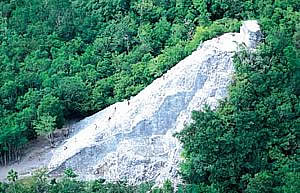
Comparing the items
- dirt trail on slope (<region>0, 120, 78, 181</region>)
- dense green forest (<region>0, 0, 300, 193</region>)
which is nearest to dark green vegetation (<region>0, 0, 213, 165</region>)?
dense green forest (<region>0, 0, 300, 193</region>)

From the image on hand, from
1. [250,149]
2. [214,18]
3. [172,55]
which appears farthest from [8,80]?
[250,149]

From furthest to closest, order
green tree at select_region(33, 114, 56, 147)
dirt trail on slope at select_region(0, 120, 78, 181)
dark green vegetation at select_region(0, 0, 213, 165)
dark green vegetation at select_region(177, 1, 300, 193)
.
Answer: dark green vegetation at select_region(0, 0, 213, 165) → green tree at select_region(33, 114, 56, 147) → dirt trail on slope at select_region(0, 120, 78, 181) → dark green vegetation at select_region(177, 1, 300, 193)

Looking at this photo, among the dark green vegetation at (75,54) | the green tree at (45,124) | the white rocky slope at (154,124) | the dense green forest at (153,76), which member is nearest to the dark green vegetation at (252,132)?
the dense green forest at (153,76)

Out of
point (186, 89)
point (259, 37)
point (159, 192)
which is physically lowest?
point (159, 192)

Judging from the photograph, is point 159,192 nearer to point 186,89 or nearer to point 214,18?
point 186,89

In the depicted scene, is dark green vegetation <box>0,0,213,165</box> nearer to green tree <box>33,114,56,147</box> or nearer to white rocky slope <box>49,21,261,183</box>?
green tree <box>33,114,56,147</box>

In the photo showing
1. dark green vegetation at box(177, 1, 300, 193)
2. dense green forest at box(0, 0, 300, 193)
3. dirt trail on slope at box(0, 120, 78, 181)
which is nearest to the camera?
dark green vegetation at box(177, 1, 300, 193)

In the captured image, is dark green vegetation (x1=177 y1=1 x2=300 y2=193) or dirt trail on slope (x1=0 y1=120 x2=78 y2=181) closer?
dark green vegetation (x1=177 y1=1 x2=300 y2=193)

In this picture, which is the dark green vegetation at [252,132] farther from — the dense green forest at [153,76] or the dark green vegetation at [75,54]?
the dark green vegetation at [75,54]
